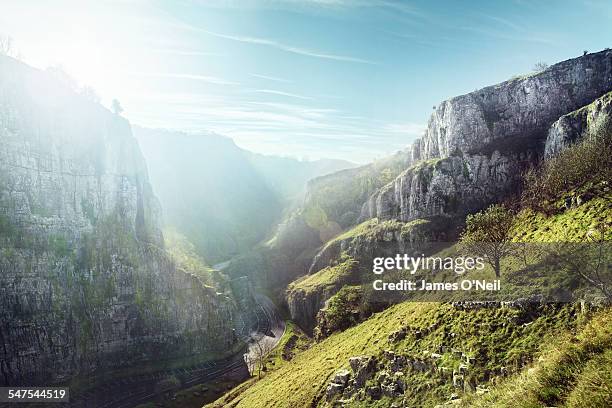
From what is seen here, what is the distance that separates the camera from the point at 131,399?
10138 cm

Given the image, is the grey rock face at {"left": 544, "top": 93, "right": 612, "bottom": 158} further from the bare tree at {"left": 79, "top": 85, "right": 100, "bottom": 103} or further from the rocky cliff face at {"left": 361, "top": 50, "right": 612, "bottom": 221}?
the bare tree at {"left": 79, "top": 85, "right": 100, "bottom": 103}

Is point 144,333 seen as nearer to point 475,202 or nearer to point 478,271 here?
point 478,271

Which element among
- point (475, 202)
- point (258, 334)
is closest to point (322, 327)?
point (258, 334)

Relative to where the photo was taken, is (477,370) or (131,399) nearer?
(477,370)

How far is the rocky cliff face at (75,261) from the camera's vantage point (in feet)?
343

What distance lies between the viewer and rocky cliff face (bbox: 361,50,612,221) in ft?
384

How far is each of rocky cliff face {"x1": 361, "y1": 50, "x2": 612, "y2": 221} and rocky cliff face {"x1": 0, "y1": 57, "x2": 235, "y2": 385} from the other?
89.9 m

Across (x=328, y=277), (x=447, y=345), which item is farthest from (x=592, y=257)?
(x=328, y=277)

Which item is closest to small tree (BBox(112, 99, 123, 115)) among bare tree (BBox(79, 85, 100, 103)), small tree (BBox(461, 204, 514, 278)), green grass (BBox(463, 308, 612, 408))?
bare tree (BBox(79, 85, 100, 103))

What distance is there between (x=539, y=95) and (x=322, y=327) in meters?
Result: 105

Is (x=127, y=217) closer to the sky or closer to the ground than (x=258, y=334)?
closer to the sky

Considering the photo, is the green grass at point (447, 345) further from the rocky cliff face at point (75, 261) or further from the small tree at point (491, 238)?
the rocky cliff face at point (75, 261)

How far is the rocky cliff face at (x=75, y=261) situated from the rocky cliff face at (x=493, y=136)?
89920mm

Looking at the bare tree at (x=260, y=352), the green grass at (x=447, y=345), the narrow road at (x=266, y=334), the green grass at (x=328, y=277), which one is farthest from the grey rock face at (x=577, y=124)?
the narrow road at (x=266, y=334)
